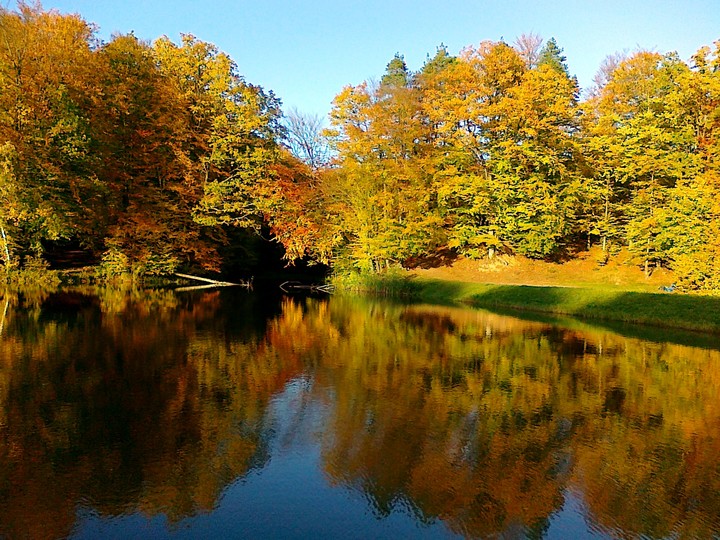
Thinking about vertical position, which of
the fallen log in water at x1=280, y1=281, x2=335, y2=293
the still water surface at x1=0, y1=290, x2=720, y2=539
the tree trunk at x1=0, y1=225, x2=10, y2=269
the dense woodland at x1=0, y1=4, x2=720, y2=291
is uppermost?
the dense woodland at x1=0, y1=4, x2=720, y2=291

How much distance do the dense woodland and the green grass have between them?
7.32 meters

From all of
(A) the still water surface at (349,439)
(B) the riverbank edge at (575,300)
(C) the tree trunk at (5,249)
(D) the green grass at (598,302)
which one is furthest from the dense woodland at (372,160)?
(A) the still water surface at (349,439)

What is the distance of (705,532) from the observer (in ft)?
17.4

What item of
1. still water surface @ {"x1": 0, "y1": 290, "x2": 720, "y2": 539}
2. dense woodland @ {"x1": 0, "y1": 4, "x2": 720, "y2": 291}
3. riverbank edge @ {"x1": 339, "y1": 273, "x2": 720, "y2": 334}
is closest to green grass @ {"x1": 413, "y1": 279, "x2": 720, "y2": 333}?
riverbank edge @ {"x1": 339, "y1": 273, "x2": 720, "y2": 334}

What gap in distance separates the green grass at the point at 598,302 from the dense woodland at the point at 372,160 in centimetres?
732

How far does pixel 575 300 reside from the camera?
81.7 ft

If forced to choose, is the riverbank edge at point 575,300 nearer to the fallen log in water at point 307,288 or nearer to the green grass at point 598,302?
the green grass at point 598,302

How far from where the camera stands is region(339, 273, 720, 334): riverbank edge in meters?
20.2

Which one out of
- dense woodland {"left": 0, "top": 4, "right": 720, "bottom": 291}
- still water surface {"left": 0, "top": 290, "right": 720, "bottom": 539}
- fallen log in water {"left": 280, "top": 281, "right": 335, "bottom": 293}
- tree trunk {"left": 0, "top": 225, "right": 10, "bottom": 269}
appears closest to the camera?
still water surface {"left": 0, "top": 290, "right": 720, "bottom": 539}

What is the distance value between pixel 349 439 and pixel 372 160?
1249 inches

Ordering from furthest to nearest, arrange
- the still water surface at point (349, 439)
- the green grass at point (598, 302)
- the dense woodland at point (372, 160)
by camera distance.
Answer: the dense woodland at point (372, 160) < the green grass at point (598, 302) < the still water surface at point (349, 439)

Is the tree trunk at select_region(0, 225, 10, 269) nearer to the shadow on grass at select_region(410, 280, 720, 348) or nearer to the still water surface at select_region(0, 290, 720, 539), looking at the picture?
the still water surface at select_region(0, 290, 720, 539)

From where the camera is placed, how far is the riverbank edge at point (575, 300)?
2020 centimetres

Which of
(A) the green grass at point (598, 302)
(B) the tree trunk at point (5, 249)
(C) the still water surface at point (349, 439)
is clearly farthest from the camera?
(B) the tree trunk at point (5, 249)
